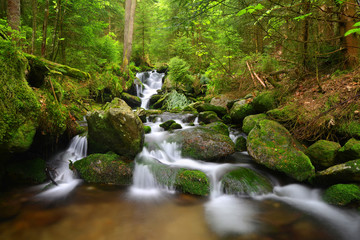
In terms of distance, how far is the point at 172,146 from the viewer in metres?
5.93

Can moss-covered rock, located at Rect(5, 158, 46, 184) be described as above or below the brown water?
above

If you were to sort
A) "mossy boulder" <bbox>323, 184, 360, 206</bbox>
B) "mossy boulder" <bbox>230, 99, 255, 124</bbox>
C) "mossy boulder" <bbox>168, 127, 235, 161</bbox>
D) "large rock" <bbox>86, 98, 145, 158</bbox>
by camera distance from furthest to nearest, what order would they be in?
"mossy boulder" <bbox>230, 99, 255, 124</bbox> < "mossy boulder" <bbox>168, 127, 235, 161</bbox> < "large rock" <bbox>86, 98, 145, 158</bbox> < "mossy boulder" <bbox>323, 184, 360, 206</bbox>

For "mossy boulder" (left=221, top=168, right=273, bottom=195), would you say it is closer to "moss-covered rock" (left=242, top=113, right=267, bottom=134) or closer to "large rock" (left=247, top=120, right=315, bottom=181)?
"large rock" (left=247, top=120, right=315, bottom=181)

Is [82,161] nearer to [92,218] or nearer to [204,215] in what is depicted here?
[92,218]

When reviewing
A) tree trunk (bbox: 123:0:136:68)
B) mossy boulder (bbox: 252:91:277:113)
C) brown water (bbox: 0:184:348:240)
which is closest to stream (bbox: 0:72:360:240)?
brown water (bbox: 0:184:348:240)

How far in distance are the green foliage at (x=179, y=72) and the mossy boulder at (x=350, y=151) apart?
10.00 metres

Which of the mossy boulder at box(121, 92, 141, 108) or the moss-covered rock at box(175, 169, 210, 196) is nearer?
the moss-covered rock at box(175, 169, 210, 196)

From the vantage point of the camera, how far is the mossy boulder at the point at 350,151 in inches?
143

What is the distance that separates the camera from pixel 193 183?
13.9 ft

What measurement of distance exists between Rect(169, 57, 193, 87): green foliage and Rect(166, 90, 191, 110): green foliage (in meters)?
1.11

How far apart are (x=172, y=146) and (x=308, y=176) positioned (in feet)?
11.7

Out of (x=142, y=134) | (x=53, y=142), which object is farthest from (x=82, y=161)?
(x=142, y=134)

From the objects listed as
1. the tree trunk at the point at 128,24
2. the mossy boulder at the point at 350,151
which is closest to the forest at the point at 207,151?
the mossy boulder at the point at 350,151

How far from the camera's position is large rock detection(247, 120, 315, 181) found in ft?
13.6
